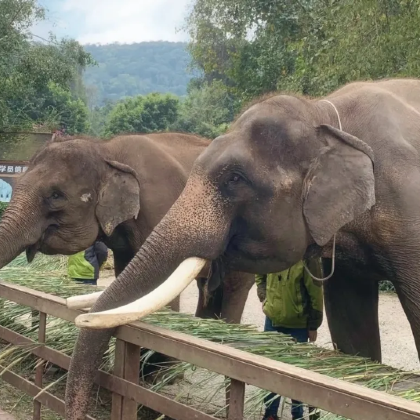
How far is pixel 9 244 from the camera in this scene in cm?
521

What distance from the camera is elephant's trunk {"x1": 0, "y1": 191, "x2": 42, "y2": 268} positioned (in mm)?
5207

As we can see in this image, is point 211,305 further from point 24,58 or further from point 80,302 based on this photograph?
point 24,58

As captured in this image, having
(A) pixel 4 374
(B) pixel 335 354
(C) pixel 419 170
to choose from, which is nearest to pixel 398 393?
(B) pixel 335 354

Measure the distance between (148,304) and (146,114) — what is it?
4237cm

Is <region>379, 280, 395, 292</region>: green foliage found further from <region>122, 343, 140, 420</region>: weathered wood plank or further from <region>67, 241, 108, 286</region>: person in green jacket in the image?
<region>122, 343, 140, 420</region>: weathered wood plank

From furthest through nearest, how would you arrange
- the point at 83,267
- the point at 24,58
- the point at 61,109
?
1. the point at 61,109
2. the point at 24,58
3. the point at 83,267

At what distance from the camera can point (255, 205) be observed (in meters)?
3.52

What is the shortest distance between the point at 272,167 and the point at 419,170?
68 centimetres

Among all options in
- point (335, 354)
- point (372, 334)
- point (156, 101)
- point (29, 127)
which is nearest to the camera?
point (335, 354)

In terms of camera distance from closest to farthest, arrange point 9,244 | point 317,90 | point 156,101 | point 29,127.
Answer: point 9,244 → point 317,90 → point 29,127 → point 156,101

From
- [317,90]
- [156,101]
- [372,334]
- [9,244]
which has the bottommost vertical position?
[372,334]

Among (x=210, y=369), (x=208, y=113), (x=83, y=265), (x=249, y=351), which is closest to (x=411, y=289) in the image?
(x=249, y=351)

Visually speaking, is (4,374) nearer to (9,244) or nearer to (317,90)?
(9,244)

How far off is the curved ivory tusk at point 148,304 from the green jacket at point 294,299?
155 cm
